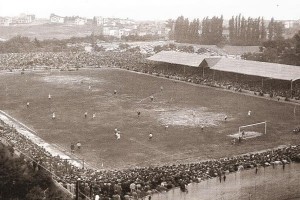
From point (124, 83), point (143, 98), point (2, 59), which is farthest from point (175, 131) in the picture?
point (2, 59)

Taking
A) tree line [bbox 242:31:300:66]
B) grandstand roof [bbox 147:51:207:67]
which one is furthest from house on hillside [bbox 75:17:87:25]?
grandstand roof [bbox 147:51:207:67]

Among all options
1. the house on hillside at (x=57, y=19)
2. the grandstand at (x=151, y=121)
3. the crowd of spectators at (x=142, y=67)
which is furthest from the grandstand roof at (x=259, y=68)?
the house on hillside at (x=57, y=19)

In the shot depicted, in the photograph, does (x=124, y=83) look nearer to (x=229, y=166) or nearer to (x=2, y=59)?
(x=2, y=59)

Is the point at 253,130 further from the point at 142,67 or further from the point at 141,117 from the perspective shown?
the point at 142,67

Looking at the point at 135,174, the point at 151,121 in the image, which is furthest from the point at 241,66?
the point at 135,174

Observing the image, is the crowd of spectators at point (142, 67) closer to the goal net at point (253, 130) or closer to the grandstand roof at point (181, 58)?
the grandstand roof at point (181, 58)

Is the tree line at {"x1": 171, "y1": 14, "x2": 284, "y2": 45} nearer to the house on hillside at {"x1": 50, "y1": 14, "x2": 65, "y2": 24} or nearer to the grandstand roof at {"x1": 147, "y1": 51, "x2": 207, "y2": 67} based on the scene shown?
the grandstand roof at {"x1": 147, "y1": 51, "x2": 207, "y2": 67}
